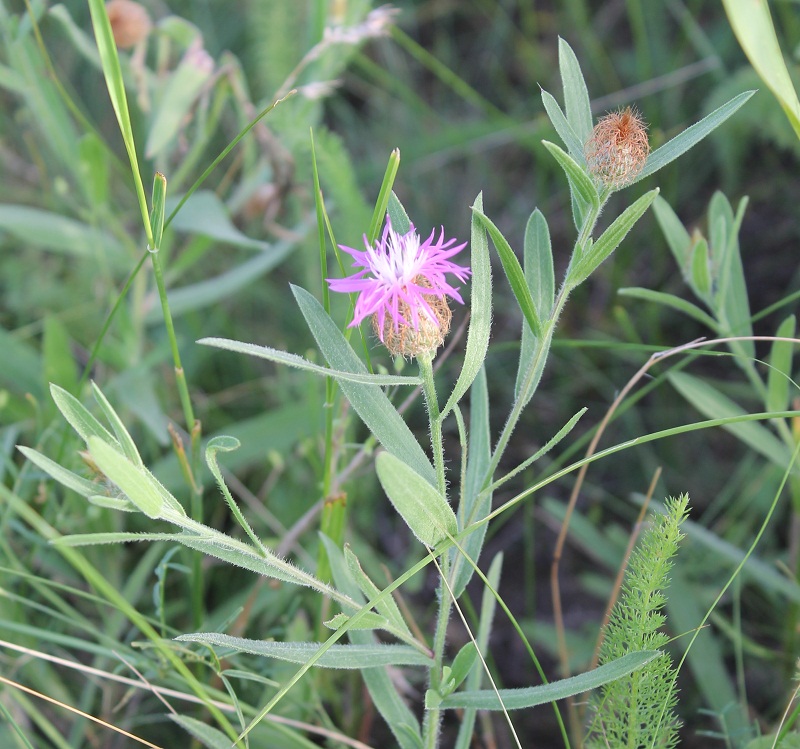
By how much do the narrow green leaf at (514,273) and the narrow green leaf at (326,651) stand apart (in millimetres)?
450

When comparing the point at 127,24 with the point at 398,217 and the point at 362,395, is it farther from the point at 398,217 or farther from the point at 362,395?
the point at 362,395

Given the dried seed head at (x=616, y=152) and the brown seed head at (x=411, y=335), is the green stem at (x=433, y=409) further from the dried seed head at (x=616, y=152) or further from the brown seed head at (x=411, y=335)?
the dried seed head at (x=616, y=152)

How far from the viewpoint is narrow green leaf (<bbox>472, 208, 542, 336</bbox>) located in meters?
0.89

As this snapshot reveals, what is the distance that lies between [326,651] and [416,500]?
10.8 inches

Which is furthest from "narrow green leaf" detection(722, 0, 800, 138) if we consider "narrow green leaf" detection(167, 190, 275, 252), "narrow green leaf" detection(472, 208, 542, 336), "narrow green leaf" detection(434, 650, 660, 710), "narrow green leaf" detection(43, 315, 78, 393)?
"narrow green leaf" detection(43, 315, 78, 393)

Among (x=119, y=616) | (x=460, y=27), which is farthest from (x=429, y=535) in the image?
(x=460, y=27)

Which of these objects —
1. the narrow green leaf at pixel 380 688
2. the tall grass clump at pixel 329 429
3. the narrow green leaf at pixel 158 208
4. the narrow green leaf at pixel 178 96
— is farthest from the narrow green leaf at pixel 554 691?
the narrow green leaf at pixel 178 96

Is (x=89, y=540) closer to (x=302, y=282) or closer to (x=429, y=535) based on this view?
(x=429, y=535)

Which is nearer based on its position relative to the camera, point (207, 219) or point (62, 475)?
point (62, 475)

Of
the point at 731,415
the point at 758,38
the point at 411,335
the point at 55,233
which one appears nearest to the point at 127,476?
the point at 411,335

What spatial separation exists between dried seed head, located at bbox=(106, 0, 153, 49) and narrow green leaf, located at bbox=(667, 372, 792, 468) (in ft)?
4.44

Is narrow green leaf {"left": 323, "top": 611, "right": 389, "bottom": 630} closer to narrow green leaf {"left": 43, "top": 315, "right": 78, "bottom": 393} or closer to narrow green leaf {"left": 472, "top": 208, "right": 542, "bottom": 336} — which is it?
narrow green leaf {"left": 472, "top": 208, "right": 542, "bottom": 336}

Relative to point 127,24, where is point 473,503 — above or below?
below

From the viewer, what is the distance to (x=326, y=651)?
1.00 metres
